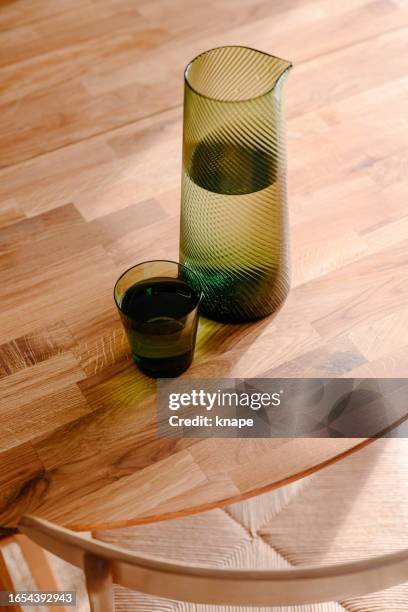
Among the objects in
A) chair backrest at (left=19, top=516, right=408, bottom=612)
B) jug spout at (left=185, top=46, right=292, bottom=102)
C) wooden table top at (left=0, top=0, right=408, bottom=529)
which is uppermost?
jug spout at (left=185, top=46, right=292, bottom=102)

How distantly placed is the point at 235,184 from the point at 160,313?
16 centimetres

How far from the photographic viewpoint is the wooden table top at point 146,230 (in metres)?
0.76

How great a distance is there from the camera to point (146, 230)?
1006 mm

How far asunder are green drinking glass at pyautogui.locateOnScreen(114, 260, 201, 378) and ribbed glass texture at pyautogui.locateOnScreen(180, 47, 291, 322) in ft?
0.10

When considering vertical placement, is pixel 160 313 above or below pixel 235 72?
below

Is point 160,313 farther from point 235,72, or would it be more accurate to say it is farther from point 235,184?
point 235,72

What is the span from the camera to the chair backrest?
1.82 feet

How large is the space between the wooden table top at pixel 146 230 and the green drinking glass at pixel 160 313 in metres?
0.03

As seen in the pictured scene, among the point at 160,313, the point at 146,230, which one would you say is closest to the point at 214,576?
the point at 160,313

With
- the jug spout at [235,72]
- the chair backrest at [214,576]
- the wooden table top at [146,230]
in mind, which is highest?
the jug spout at [235,72]

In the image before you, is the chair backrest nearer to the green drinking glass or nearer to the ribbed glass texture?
the green drinking glass

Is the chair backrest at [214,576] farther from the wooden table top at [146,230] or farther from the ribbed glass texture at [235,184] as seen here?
the ribbed glass texture at [235,184]

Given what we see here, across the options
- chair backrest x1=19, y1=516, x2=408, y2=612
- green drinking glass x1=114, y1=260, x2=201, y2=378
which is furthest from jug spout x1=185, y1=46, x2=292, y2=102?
chair backrest x1=19, y1=516, x2=408, y2=612

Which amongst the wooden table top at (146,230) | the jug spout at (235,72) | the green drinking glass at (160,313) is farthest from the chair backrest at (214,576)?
the jug spout at (235,72)
